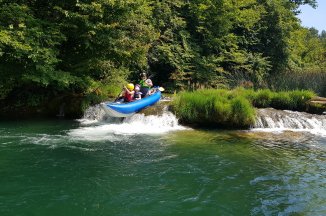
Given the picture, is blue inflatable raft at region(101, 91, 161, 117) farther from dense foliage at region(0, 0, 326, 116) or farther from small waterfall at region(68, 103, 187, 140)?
dense foliage at region(0, 0, 326, 116)

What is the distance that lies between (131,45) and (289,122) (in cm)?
643

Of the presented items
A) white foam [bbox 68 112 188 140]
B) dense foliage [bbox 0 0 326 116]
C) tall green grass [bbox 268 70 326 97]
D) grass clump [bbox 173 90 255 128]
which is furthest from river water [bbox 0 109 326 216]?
tall green grass [bbox 268 70 326 97]

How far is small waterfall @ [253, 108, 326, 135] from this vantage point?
12.3 m

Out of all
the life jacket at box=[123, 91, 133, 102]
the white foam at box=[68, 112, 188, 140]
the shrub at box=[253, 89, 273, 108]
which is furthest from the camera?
the shrub at box=[253, 89, 273, 108]

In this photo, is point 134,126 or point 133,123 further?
point 133,123

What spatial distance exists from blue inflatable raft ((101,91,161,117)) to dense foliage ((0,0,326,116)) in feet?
5.86

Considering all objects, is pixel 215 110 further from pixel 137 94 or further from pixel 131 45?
pixel 131 45

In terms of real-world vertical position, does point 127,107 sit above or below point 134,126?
above

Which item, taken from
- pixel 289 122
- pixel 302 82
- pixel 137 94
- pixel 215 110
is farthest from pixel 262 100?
pixel 137 94

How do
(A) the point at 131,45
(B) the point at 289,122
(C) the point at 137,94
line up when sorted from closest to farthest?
(B) the point at 289,122, (C) the point at 137,94, (A) the point at 131,45

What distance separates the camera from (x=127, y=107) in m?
12.0

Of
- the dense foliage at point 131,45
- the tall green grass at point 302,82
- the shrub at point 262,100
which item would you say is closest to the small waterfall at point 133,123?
the dense foliage at point 131,45

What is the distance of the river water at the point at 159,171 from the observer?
5.77 meters

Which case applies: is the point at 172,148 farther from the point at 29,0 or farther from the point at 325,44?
the point at 325,44
